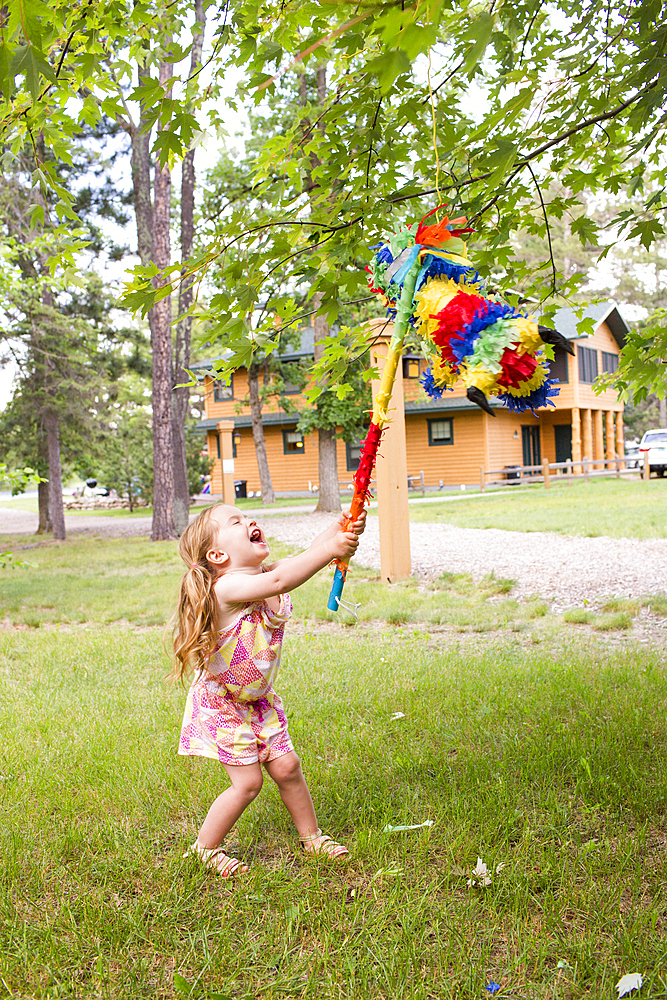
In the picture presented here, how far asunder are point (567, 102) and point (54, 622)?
6022 mm

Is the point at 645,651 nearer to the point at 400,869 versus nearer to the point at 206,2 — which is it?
the point at 400,869

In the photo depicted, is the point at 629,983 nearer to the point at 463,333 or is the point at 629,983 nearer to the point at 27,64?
the point at 463,333

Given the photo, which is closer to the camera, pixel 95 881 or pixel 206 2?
pixel 95 881

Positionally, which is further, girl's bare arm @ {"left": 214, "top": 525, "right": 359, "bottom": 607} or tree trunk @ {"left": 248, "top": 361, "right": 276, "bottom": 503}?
tree trunk @ {"left": 248, "top": 361, "right": 276, "bottom": 503}

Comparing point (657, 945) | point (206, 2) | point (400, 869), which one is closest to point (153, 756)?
point (400, 869)

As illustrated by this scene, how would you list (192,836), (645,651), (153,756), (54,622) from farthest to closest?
(54,622), (645,651), (153,756), (192,836)

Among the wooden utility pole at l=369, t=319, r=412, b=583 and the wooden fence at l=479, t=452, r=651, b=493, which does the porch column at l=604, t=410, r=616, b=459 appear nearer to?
the wooden fence at l=479, t=452, r=651, b=493

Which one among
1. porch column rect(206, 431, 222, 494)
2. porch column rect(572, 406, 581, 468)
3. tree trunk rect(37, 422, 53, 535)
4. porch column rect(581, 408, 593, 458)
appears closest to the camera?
tree trunk rect(37, 422, 53, 535)

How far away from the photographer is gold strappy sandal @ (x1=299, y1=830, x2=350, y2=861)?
251 centimetres

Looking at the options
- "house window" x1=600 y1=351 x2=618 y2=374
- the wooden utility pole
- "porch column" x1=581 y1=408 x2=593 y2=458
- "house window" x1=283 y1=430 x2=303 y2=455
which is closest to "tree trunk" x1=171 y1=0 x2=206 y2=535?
→ the wooden utility pole

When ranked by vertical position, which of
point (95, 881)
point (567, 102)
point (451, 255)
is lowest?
point (95, 881)

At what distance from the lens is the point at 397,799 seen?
2.87 meters

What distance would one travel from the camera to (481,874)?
7.76 feet

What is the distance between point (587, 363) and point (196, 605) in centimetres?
2780
